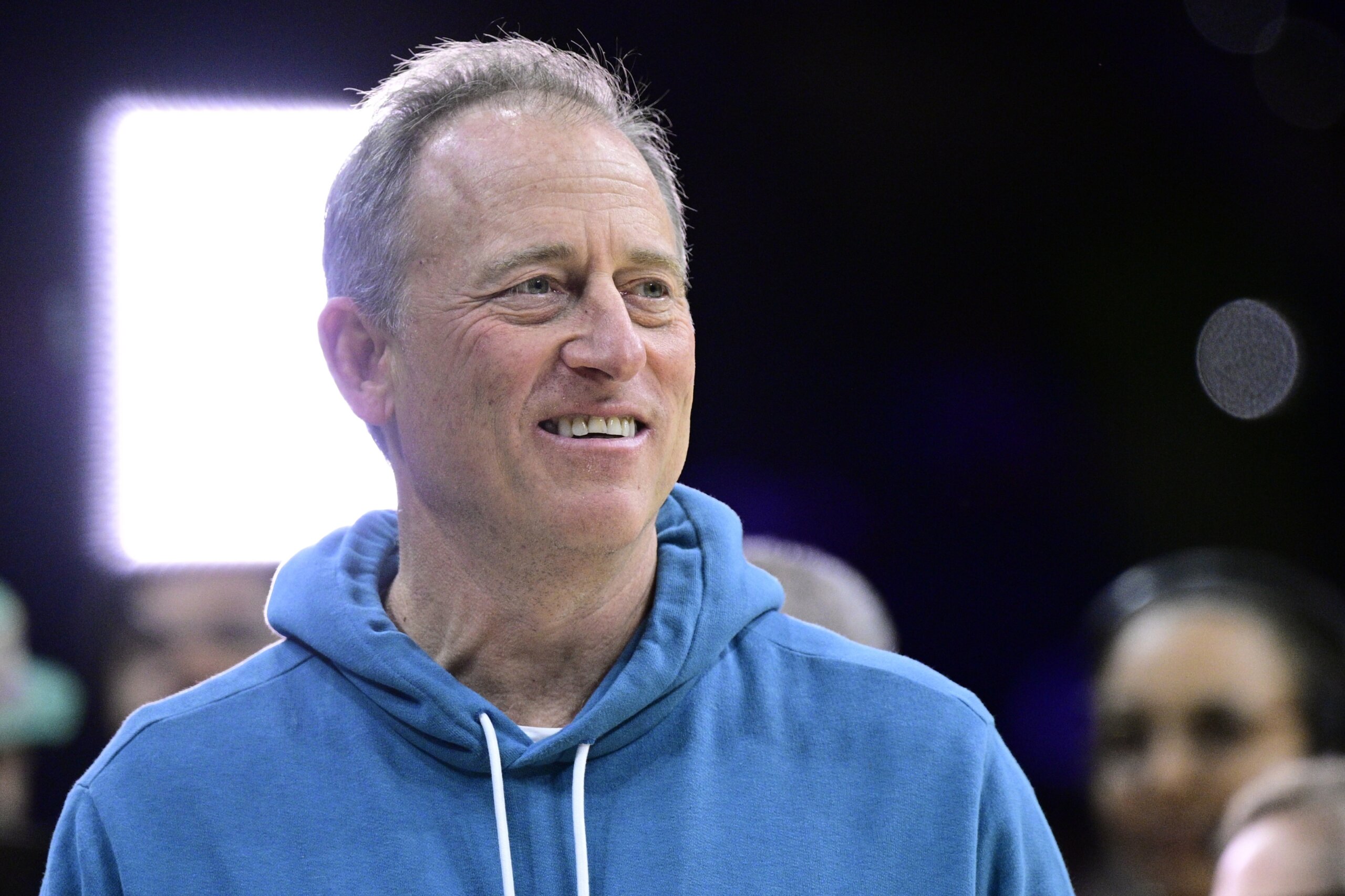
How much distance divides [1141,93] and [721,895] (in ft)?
8.06

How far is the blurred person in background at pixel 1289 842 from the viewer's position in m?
1.79

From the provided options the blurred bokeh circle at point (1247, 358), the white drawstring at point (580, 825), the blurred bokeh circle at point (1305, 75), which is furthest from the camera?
the blurred bokeh circle at point (1247, 358)

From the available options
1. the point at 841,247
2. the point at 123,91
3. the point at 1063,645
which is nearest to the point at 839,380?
the point at 841,247

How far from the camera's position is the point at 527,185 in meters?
1.42

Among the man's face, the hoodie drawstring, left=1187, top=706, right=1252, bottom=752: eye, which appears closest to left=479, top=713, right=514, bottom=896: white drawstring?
the hoodie drawstring

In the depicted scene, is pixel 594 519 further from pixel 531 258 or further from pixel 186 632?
pixel 186 632

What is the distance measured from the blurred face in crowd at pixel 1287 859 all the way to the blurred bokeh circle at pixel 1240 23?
6.37 ft

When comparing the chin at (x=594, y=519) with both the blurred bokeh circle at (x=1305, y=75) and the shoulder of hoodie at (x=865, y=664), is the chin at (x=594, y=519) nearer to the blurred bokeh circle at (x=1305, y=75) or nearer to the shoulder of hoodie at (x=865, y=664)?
the shoulder of hoodie at (x=865, y=664)

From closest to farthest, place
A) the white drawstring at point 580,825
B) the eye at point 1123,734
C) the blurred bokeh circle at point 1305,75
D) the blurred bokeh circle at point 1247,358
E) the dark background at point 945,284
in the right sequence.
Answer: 1. the white drawstring at point 580,825
2. the eye at point 1123,734
3. the dark background at point 945,284
4. the blurred bokeh circle at point 1305,75
5. the blurred bokeh circle at point 1247,358

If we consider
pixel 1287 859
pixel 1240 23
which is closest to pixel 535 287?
pixel 1287 859

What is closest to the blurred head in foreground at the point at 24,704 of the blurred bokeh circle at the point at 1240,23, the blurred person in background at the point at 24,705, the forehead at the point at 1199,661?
the blurred person in background at the point at 24,705

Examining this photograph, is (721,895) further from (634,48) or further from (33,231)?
(33,231)

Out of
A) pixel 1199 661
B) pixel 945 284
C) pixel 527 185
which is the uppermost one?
pixel 945 284

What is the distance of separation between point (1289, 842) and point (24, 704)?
2370mm
